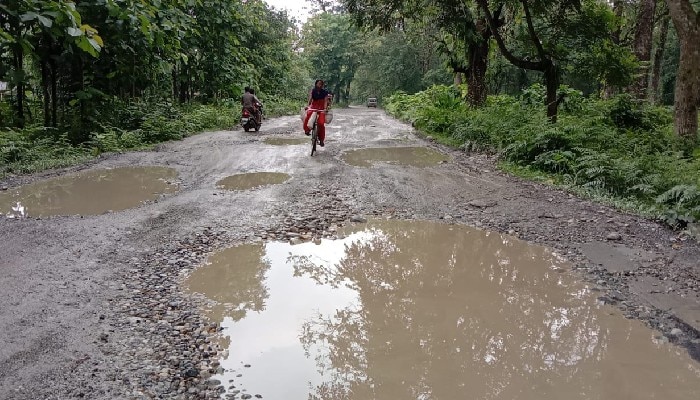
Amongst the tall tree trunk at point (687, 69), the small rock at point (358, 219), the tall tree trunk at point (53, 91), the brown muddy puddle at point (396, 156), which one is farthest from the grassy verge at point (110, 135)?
the tall tree trunk at point (687, 69)

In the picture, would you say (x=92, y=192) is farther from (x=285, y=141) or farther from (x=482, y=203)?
(x=285, y=141)

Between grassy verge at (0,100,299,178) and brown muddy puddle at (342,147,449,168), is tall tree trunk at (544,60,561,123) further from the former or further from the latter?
grassy verge at (0,100,299,178)

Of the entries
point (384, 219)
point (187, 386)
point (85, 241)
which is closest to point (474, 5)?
point (384, 219)

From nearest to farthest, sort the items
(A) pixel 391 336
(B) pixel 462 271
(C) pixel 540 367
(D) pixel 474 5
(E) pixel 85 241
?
(C) pixel 540 367
(A) pixel 391 336
(B) pixel 462 271
(E) pixel 85 241
(D) pixel 474 5

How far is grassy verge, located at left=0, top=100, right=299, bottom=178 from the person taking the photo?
377 inches

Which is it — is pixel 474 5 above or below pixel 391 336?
above

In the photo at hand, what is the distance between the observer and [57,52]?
12.1 metres

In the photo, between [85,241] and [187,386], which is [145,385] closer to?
[187,386]

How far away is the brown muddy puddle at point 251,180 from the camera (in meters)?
8.06

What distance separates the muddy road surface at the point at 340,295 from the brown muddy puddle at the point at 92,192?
69 millimetres

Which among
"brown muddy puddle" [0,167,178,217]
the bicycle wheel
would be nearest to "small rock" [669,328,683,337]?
"brown muddy puddle" [0,167,178,217]

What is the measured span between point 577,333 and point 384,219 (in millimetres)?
3117

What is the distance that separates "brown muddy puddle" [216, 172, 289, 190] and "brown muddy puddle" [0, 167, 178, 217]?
2.81ft

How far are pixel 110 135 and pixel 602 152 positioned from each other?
1086 cm
